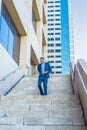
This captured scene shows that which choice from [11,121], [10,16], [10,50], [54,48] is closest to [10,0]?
[10,16]

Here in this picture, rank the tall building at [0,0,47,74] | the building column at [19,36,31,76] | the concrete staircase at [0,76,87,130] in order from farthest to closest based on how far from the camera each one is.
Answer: the building column at [19,36,31,76] → the tall building at [0,0,47,74] → the concrete staircase at [0,76,87,130]

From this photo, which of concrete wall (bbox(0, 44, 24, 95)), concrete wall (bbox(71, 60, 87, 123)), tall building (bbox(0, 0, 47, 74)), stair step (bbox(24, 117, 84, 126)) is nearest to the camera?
stair step (bbox(24, 117, 84, 126))

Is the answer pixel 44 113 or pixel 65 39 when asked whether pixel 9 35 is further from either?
pixel 65 39

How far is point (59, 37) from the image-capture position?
10762cm

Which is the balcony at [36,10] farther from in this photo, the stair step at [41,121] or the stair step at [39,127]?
the stair step at [39,127]

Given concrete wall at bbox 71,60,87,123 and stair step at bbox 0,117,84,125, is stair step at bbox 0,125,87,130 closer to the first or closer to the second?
stair step at bbox 0,117,84,125

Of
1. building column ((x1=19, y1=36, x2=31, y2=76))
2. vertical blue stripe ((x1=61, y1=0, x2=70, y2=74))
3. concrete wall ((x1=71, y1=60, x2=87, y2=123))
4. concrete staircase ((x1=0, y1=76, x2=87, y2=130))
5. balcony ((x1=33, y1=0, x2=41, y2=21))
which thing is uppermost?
balcony ((x1=33, y1=0, x2=41, y2=21))

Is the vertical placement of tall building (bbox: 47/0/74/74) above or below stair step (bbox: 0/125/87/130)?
below

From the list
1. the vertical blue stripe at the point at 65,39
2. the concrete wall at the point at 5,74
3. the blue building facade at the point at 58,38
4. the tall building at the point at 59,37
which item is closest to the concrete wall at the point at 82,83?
the concrete wall at the point at 5,74

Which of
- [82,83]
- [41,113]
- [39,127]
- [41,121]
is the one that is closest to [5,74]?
[41,113]

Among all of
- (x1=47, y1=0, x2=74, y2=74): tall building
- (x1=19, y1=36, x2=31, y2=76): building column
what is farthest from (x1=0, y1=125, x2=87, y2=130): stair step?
(x1=47, y1=0, x2=74, y2=74): tall building

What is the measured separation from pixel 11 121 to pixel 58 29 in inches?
4156

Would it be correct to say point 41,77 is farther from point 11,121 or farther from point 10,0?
point 10,0

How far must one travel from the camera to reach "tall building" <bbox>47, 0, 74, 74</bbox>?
4031 inches
